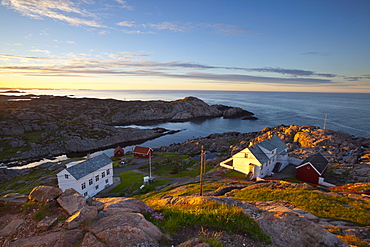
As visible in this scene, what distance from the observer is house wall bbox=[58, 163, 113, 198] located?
3591 centimetres

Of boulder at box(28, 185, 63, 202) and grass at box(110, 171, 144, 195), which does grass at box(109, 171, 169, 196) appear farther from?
boulder at box(28, 185, 63, 202)

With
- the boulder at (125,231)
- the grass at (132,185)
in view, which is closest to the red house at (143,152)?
the grass at (132,185)

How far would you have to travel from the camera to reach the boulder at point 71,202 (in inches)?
414

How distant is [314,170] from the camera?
35.8 meters

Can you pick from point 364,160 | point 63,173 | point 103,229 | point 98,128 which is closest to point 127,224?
point 103,229

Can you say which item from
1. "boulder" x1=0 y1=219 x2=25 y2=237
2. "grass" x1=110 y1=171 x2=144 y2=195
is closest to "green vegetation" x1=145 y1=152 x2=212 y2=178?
"grass" x1=110 y1=171 x2=144 y2=195

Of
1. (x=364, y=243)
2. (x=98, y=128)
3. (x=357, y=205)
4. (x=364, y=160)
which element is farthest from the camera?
(x=98, y=128)

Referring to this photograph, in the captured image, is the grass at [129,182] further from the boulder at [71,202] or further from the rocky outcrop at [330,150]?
the boulder at [71,202]

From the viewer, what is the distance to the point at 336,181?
35.5 metres

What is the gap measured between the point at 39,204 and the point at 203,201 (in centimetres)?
996

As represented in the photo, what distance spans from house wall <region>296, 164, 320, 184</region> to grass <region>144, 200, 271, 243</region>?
33.6 metres

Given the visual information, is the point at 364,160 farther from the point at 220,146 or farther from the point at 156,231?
the point at 156,231

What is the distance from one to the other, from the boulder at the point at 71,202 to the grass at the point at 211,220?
3.88 m

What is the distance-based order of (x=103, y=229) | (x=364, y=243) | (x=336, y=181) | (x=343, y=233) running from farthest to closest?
(x=336, y=181) < (x=343, y=233) < (x=364, y=243) < (x=103, y=229)
